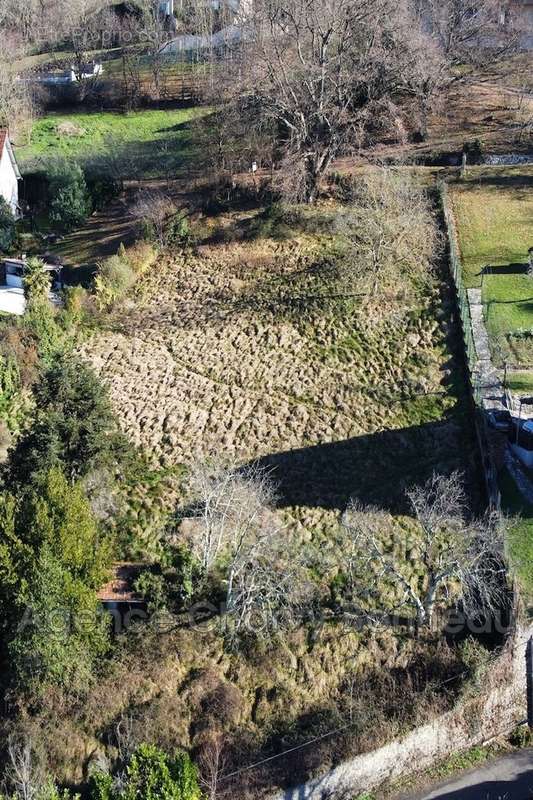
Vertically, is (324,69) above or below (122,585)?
above

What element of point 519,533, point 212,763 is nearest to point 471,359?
point 519,533

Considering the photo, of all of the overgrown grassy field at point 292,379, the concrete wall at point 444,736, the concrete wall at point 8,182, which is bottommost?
the concrete wall at point 444,736

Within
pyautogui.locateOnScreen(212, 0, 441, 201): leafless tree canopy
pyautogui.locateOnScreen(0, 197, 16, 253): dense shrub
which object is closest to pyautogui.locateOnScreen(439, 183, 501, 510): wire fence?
pyautogui.locateOnScreen(212, 0, 441, 201): leafless tree canopy

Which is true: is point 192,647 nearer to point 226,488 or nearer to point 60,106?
point 226,488

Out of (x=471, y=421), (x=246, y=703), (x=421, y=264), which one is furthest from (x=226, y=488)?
(x=421, y=264)

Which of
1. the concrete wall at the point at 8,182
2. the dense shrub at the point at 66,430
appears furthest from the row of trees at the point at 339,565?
the concrete wall at the point at 8,182

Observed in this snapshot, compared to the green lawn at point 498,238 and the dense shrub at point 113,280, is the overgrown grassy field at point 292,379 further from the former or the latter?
the green lawn at point 498,238

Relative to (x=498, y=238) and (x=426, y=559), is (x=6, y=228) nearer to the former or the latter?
(x=498, y=238)
